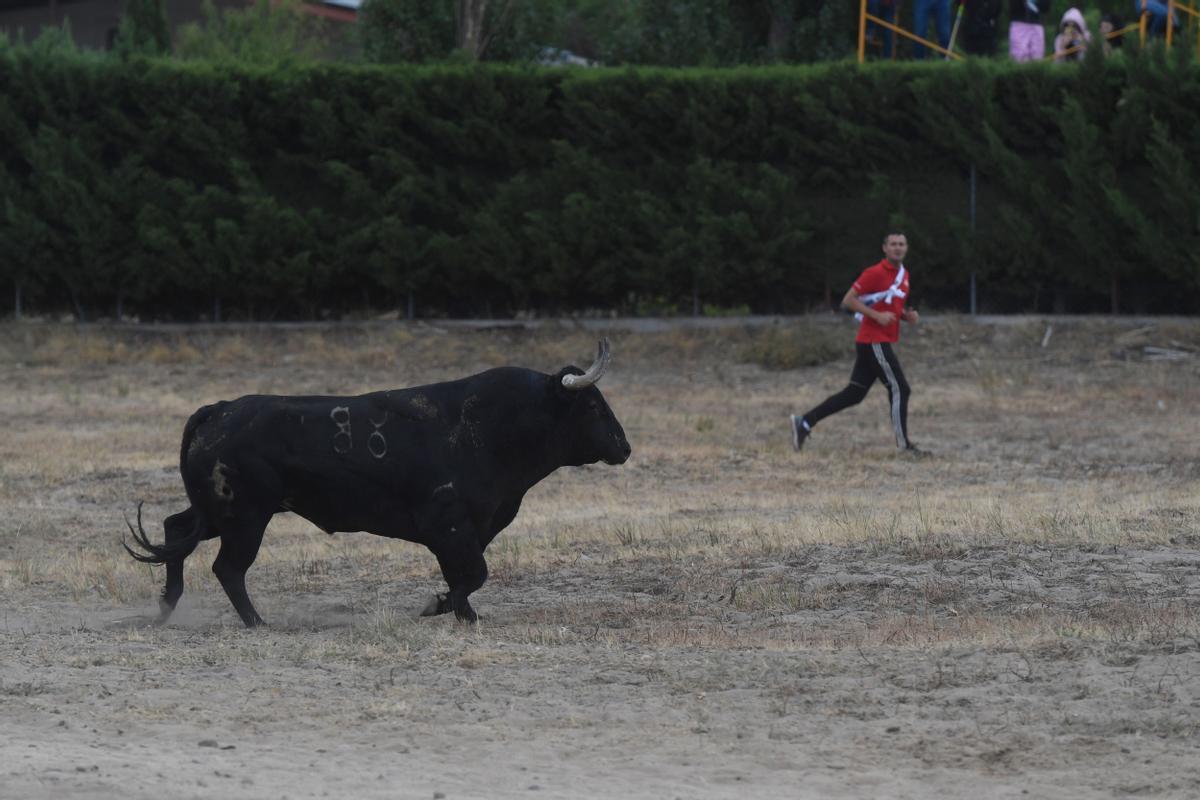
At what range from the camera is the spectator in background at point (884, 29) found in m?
27.7

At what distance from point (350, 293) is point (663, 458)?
35.2ft

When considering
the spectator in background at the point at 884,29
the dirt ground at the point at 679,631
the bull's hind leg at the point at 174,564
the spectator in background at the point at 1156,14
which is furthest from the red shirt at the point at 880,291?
the spectator in background at the point at 884,29

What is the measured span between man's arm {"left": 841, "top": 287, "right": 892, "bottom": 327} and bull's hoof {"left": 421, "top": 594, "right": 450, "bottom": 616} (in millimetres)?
7041

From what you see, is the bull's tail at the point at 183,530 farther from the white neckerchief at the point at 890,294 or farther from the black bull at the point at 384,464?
the white neckerchief at the point at 890,294

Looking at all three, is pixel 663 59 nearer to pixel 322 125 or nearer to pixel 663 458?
pixel 322 125

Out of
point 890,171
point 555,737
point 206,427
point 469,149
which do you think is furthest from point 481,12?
point 555,737

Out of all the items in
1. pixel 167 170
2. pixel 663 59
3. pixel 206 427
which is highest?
pixel 663 59

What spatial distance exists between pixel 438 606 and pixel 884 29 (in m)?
20.0

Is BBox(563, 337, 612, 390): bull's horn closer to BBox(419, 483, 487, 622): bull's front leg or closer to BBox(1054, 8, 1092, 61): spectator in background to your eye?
BBox(419, 483, 487, 622): bull's front leg

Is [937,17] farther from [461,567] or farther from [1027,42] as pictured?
[461,567]

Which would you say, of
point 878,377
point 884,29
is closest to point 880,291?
point 878,377

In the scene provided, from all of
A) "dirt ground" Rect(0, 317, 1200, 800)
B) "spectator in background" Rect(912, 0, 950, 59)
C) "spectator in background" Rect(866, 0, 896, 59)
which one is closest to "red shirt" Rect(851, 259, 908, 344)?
"dirt ground" Rect(0, 317, 1200, 800)

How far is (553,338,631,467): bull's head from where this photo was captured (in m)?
10.2

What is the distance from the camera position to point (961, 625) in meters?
9.62
